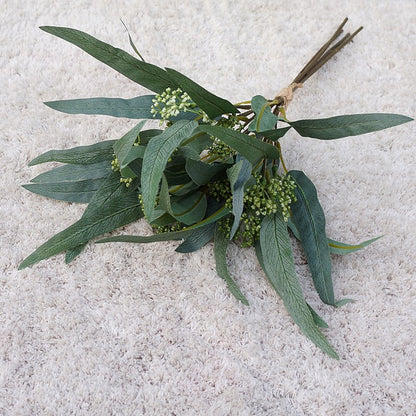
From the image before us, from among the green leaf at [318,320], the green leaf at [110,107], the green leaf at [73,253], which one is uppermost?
the green leaf at [110,107]

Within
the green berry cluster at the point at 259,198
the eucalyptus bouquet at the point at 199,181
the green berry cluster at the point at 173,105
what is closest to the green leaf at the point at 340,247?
the eucalyptus bouquet at the point at 199,181

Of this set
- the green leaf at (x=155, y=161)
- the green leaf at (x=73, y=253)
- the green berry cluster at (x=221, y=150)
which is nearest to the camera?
the green leaf at (x=155, y=161)

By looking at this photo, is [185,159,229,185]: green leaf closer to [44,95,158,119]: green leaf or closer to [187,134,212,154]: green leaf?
[187,134,212,154]: green leaf

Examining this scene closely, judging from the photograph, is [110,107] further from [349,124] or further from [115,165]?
[349,124]

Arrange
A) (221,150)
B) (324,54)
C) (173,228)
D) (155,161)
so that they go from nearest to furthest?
→ (155,161), (221,150), (173,228), (324,54)

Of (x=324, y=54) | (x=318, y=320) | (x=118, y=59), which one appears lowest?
(x=318, y=320)

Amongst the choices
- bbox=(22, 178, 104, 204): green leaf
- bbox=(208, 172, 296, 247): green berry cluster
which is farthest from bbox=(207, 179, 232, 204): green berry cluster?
bbox=(22, 178, 104, 204): green leaf

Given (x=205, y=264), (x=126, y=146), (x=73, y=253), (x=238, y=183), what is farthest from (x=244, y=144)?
(x=73, y=253)

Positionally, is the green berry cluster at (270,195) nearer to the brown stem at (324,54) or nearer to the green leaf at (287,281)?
the green leaf at (287,281)
